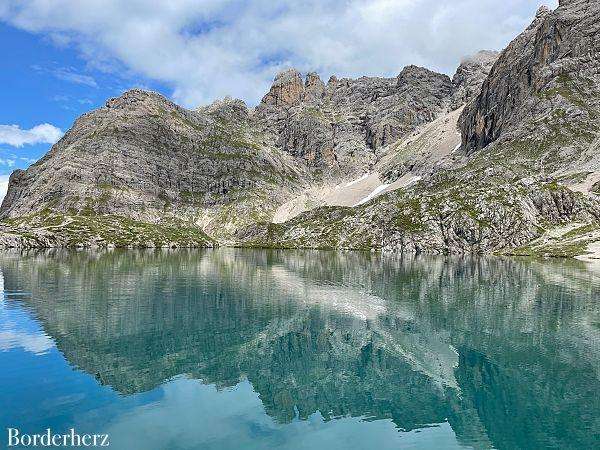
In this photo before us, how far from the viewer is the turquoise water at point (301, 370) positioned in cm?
3125

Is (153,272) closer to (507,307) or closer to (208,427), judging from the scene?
(507,307)

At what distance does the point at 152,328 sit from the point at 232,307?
18.8m

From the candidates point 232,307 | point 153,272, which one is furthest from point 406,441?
point 153,272

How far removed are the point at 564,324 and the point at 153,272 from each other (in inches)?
3982

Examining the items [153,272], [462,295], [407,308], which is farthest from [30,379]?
[153,272]

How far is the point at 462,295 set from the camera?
299ft

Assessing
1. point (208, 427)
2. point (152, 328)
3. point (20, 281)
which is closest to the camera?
point (208, 427)

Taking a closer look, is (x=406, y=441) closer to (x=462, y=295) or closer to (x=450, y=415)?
(x=450, y=415)

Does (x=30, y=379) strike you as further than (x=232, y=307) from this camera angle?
No

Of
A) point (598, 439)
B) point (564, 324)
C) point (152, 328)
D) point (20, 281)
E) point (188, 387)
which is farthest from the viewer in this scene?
point (20, 281)

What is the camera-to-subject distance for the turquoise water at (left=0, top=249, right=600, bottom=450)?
103ft

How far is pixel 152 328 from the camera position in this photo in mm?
57844

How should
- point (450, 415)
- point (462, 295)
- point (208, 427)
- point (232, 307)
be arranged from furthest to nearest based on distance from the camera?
point (462, 295) → point (232, 307) → point (450, 415) → point (208, 427)

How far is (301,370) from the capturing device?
4481 centimetres
